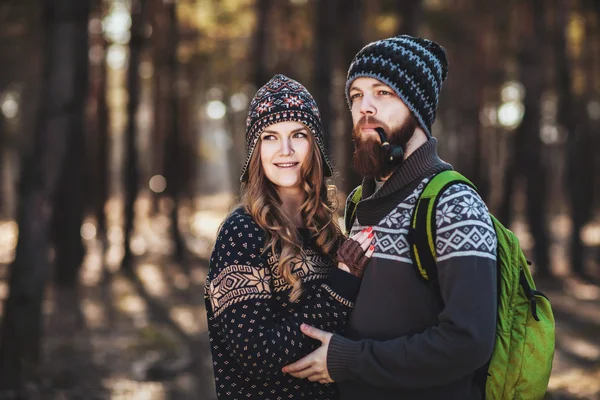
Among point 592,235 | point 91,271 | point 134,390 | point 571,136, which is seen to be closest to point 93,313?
point 134,390

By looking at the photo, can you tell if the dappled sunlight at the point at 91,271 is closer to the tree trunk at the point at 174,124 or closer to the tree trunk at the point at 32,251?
the tree trunk at the point at 174,124

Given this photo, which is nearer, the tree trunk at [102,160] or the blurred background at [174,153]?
the blurred background at [174,153]

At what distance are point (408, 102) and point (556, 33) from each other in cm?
1745

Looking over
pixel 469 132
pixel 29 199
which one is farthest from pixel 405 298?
pixel 469 132

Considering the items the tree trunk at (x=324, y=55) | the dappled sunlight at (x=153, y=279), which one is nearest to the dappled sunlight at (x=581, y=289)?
the tree trunk at (x=324, y=55)

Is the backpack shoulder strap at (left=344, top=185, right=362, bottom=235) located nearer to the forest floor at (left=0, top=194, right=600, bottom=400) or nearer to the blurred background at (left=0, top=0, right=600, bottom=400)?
the blurred background at (left=0, top=0, right=600, bottom=400)

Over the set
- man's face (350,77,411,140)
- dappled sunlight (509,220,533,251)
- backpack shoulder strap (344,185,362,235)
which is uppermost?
man's face (350,77,411,140)

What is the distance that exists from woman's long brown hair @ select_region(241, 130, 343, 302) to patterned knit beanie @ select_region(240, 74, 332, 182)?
0.06 meters

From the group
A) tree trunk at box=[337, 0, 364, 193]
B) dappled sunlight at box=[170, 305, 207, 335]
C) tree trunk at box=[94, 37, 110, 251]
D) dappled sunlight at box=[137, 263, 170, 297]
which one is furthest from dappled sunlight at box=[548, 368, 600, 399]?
tree trunk at box=[94, 37, 110, 251]

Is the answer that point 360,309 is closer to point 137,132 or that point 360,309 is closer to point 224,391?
point 224,391

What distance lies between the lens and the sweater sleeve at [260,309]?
3311 mm

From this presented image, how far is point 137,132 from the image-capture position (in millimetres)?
19828

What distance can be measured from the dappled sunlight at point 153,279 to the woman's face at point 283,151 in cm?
1272

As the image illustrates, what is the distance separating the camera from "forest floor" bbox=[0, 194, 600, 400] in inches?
357
